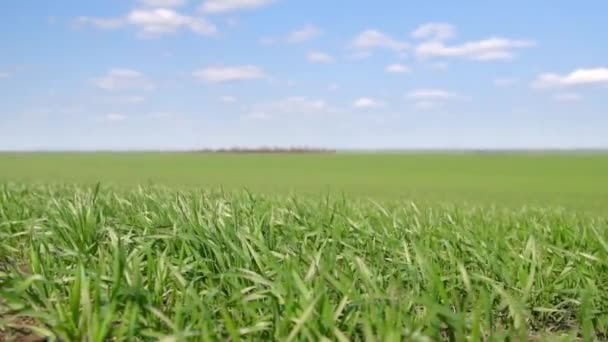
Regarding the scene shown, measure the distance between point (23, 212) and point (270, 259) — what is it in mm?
3905

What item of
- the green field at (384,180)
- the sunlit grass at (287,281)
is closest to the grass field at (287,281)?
the sunlit grass at (287,281)

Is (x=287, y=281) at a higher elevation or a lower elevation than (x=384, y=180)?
higher

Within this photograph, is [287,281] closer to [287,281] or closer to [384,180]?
[287,281]

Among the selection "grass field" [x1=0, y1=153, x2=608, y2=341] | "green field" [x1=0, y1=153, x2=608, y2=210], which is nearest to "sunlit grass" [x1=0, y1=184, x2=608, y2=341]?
"grass field" [x1=0, y1=153, x2=608, y2=341]

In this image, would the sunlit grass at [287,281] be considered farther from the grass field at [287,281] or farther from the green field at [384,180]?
the green field at [384,180]

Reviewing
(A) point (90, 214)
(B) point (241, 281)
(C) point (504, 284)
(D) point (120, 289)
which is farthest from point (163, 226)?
(C) point (504, 284)

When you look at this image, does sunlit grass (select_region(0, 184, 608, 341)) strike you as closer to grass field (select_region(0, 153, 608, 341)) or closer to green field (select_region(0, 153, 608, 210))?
grass field (select_region(0, 153, 608, 341))

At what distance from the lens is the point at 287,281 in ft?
7.88

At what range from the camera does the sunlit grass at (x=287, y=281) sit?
7.36 feet

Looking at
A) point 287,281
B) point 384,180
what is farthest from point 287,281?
point 384,180

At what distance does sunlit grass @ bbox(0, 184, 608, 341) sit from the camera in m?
2.24

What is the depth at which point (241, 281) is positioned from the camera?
2920 millimetres

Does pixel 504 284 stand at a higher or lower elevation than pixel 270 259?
A: lower

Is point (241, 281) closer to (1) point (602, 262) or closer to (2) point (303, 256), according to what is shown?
(2) point (303, 256)
